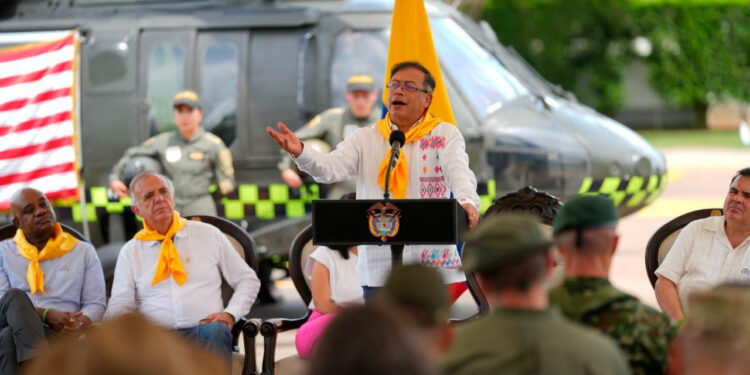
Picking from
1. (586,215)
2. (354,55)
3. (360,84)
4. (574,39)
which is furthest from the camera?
(574,39)

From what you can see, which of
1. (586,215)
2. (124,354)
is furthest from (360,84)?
(124,354)

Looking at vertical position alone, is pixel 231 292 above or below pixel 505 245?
below

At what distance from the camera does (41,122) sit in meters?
9.51

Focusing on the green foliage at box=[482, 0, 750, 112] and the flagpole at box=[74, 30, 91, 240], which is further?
the green foliage at box=[482, 0, 750, 112]

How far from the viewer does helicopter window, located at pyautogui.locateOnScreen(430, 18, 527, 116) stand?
9.45 meters

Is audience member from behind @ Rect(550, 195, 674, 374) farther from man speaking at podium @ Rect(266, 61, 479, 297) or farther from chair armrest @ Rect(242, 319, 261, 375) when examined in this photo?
chair armrest @ Rect(242, 319, 261, 375)

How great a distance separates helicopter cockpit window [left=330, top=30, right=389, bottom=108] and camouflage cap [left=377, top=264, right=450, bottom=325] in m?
6.37

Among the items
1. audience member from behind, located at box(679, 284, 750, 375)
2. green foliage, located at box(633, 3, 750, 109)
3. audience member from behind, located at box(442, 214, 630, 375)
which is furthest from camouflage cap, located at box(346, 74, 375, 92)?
green foliage, located at box(633, 3, 750, 109)

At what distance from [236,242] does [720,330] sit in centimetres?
374

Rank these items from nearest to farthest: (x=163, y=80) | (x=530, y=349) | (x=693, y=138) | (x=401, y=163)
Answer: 1. (x=530, y=349)
2. (x=401, y=163)
3. (x=163, y=80)
4. (x=693, y=138)

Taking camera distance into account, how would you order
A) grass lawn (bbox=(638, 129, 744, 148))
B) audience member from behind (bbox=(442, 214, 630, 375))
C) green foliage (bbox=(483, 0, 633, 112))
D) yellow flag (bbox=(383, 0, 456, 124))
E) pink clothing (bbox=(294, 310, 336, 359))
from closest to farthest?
audience member from behind (bbox=(442, 214, 630, 375))
pink clothing (bbox=(294, 310, 336, 359))
yellow flag (bbox=(383, 0, 456, 124))
grass lawn (bbox=(638, 129, 744, 148))
green foliage (bbox=(483, 0, 633, 112))

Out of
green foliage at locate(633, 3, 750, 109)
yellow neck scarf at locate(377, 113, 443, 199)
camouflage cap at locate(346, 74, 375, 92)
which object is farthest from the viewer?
green foliage at locate(633, 3, 750, 109)

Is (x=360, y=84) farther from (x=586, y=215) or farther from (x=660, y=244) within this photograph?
(x=586, y=215)

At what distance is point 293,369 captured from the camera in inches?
229
